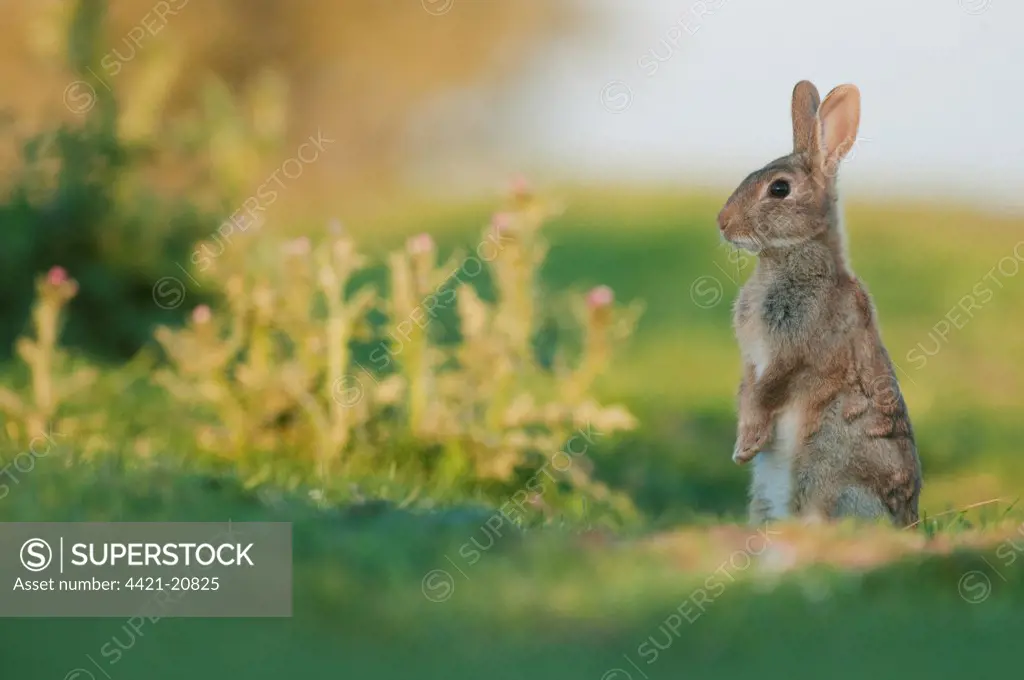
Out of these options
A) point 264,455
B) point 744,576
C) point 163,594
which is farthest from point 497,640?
point 264,455

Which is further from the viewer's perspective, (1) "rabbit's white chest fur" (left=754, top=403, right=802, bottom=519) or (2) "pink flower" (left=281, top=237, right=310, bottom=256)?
(2) "pink flower" (left=281, top=237, right=310, bottom=256)

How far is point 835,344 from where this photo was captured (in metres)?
3.96

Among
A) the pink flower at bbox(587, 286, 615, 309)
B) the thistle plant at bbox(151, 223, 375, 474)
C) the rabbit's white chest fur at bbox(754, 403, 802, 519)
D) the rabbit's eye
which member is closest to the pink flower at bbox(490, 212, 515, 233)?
the pink flower at bbox(587, 286, 615, 309)

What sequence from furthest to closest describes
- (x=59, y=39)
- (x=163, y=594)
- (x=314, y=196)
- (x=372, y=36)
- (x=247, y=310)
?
(x=372, y=36) → (x=314, y=196) → (x=59, y=39) → (x=247, y=310) → (x=163, y=594)

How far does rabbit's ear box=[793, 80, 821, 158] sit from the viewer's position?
3973mm

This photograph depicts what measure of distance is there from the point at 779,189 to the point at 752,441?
2.55 feet

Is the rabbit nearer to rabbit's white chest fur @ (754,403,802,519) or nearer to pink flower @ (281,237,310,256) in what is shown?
rabbit's white chest fur @ (754,403,802,519)

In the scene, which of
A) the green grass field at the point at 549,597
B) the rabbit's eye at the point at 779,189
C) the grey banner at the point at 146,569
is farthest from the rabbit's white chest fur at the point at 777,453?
the grey banner at the point at 146,569

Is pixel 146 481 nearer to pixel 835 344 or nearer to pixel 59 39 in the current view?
pixel 835 344

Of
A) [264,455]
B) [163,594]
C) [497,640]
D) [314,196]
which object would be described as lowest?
[497,640]

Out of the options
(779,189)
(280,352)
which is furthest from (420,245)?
(779,189)

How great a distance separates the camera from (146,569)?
382 cm

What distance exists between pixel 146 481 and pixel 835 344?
7.62 ft

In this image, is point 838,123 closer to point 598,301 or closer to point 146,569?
point 598,301
